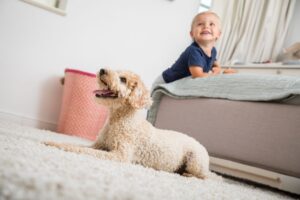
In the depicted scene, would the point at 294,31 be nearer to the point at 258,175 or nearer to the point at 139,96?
the point at 258,175

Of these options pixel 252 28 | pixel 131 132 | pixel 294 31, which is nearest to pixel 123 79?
pixel 131 132

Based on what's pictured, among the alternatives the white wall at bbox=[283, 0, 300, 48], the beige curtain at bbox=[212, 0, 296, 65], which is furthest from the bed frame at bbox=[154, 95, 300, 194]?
the white wall at bbox=[283, 0, 300, 48]

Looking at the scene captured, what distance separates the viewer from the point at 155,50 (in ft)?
9.14

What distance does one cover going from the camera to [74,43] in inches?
93.4

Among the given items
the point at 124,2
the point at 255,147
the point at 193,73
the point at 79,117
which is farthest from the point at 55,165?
the point at 124,2

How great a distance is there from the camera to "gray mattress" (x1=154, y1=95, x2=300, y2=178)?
51.7 inches

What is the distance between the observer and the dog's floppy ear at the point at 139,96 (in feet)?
3.61

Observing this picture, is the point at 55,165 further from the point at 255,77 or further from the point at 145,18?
the point at 145,18

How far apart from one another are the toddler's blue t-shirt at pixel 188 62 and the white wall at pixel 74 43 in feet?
2.26

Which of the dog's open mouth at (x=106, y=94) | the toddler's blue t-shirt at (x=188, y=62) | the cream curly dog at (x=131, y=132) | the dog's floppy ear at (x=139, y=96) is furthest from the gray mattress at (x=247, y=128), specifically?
the dog's open mouth at (x=106, y=94)

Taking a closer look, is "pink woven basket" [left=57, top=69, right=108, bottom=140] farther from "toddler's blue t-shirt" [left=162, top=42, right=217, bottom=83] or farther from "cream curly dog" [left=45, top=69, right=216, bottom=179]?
"cream curly dog" [left=45, top=69, right=216, bottom=179]

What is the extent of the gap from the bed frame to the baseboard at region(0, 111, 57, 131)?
97 cm

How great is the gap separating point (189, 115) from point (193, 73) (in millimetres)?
251

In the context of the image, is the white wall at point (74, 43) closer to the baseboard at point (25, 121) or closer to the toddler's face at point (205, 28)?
the baseboard at point (25, 121)
